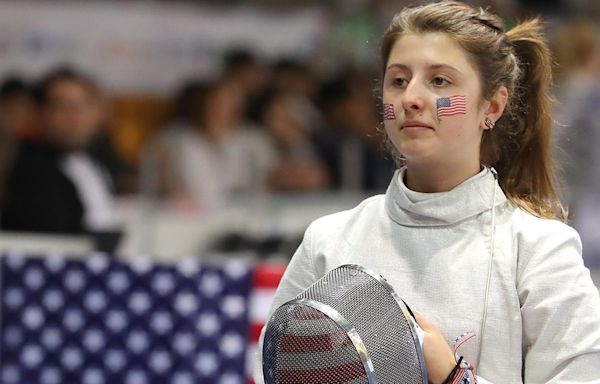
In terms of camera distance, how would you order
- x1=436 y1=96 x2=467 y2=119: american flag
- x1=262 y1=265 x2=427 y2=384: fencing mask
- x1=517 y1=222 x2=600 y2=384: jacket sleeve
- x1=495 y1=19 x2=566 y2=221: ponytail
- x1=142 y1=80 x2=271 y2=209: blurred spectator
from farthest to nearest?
x1=142 y1=80 x2=271 y2=209: blurred spectator, x1=495 y1=19 x2=566 y2=221: ponytail, x1=436 y1=96 x2=467 y2=119: american flag, x1=517 y1=222 x2=600 y2=384: jacket sleeve, x1=262 y1=265 x2=427 y2=384: fencing mask

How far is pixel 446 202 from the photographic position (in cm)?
252

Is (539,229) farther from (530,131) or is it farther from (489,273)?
(530,131)

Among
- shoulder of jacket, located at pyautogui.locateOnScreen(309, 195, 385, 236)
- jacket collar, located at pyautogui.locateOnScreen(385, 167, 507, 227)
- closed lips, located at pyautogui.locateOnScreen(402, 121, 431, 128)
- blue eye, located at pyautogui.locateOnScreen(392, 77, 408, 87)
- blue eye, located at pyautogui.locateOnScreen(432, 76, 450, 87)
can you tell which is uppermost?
blue eye, located at pyautogui.locateOnScreen(432, 76, 450, 87)

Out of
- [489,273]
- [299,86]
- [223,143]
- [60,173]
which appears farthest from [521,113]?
[299,86]

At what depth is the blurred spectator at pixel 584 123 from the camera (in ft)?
28.0

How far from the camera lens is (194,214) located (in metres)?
7.33

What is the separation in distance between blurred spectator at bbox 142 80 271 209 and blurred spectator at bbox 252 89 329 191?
162 millimetres

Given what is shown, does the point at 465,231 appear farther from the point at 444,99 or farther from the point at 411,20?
the point at 411,20

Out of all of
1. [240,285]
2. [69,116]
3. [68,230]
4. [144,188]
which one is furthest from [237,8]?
[240,285]

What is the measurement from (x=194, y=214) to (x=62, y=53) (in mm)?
2729

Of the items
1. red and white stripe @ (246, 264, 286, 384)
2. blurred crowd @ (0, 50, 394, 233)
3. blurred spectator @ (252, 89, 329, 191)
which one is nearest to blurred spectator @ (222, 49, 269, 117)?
blurred crowd @ (0, 50, 394, 233)

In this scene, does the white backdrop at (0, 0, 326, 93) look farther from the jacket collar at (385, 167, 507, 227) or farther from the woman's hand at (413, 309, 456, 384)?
the woman's hand at (413, 309, 456, 384)

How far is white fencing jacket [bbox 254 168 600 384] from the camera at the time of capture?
238cm

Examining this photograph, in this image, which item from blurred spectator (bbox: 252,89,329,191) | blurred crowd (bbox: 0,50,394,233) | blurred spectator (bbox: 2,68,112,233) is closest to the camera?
blurred spectator (bbox: 2,68,112,233)
